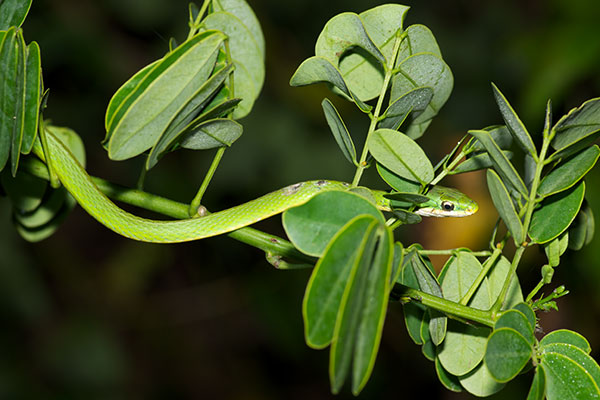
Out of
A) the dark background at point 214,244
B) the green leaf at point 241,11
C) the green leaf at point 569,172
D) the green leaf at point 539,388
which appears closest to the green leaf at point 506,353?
the green leaf at point 539,388

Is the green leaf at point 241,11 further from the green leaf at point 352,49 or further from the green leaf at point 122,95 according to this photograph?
the green leaf at point 122,95

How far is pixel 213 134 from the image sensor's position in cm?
Answer: 195

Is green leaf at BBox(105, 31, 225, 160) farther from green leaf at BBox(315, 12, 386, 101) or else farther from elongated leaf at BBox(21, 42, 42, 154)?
green leaf at BBox(315, 12, 386, 101)

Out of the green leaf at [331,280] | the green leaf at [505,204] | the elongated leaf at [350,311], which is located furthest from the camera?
the green leaf at [505,204]

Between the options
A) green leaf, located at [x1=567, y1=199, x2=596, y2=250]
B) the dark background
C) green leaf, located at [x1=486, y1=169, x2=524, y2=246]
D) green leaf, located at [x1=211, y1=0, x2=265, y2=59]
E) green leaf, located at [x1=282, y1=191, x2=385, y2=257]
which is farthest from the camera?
the dark background

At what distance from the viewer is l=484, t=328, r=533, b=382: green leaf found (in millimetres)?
1557

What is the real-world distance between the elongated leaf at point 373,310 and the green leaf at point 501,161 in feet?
1.62

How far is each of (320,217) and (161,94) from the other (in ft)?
2.23

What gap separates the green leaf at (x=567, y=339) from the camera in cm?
177

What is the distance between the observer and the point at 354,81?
2.22 metres

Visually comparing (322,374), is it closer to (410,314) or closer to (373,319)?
(410,314)

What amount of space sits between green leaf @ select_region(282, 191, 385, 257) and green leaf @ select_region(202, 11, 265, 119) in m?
0.93

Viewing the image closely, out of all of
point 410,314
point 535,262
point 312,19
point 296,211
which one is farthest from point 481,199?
point 296,211

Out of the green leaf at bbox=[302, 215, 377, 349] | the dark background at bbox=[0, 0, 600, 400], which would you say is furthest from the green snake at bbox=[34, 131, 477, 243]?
the dark background at bbox=[0, 0, 600, 400]
